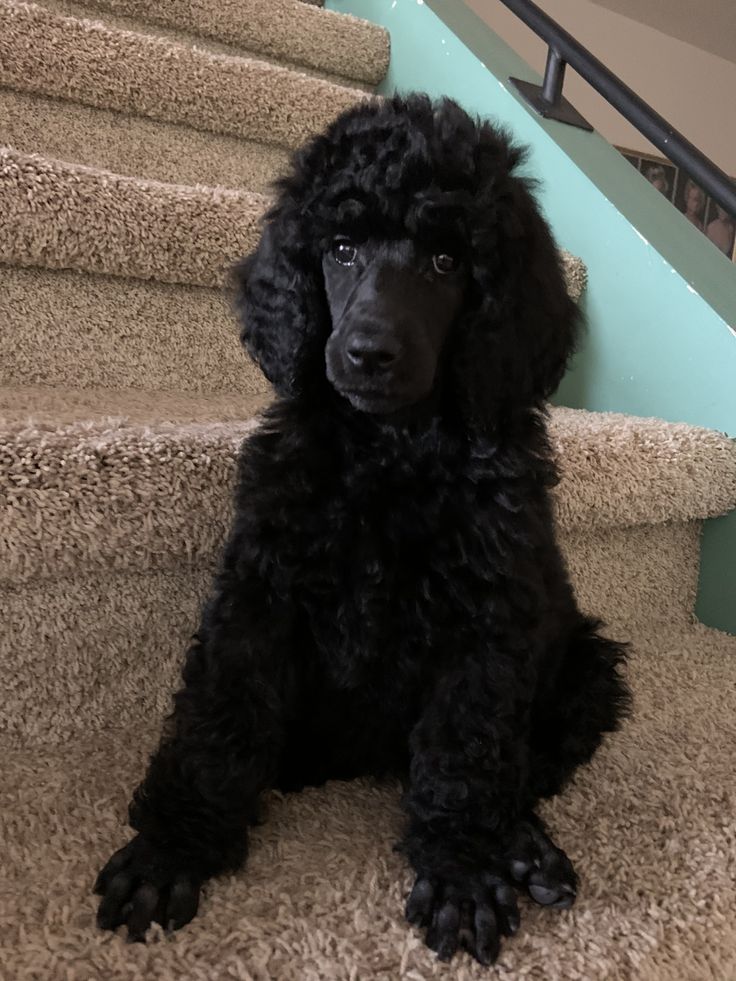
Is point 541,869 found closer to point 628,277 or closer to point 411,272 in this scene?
point 411,272

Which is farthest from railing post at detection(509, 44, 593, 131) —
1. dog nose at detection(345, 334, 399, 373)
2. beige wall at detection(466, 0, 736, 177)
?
beige wall at detection(466, 0, 736, 177)

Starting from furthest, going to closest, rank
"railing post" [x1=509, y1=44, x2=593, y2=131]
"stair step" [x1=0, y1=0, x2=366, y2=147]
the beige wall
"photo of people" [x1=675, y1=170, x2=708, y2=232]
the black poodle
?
1. "photo of people" [x1=675, y1=170, x2=708, y2=232]
2. the beige wall
3. "railing post" [x1=509, y1=44, x2=593, y2=131]
4. "stair step" [x1=0, y1=0, x2=366, y2=147]
5. the black poodle

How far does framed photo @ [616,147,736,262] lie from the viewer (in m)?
4.37

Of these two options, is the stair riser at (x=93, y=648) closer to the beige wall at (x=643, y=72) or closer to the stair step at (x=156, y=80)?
the stair step at (x=156, y=80)

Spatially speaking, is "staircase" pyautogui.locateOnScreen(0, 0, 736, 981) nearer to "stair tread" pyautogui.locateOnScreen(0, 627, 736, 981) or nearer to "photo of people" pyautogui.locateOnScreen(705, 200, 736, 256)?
"stair tread" pyautogui.locateOnScreen(0, 627, 736, 981)

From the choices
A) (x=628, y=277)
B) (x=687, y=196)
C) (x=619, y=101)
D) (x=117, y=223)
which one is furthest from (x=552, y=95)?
(x=687, y=196)

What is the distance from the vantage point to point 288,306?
0.97 meters

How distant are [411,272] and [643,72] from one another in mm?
4458

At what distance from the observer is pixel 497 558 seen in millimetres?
927

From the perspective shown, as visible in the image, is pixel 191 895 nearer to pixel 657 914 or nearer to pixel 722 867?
pixel 657 914

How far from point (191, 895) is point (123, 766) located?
0.26 m

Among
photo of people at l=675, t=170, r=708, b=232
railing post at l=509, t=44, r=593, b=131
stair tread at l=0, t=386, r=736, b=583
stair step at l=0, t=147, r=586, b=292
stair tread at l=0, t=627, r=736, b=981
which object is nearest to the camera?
stair tread at l=0, t=627, r=736, b=981

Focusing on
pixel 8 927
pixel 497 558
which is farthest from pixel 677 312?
pixel 8 927

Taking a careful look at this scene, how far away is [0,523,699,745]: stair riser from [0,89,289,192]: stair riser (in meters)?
0.90
